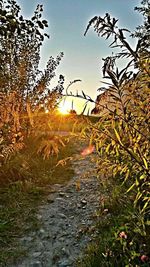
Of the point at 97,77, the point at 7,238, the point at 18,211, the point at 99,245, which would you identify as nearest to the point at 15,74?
the point at 18,211

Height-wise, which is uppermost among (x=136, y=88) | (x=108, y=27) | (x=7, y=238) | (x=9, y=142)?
(x=108, y=27)

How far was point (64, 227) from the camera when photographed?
14.9 feet

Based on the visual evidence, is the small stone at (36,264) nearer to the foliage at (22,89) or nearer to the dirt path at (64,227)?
the dirt path at (64,227)

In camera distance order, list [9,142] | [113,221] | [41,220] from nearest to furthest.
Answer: [113,221], [41,220], [9,142]

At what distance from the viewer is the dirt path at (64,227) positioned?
3.84m

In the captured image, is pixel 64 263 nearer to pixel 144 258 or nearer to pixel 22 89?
pixel 144 258

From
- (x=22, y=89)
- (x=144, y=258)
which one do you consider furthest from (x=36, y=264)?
(x=22, y=89)

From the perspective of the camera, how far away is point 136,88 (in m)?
2.68

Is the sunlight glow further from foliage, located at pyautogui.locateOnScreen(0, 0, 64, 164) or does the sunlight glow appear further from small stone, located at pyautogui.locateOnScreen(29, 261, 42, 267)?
foliage, located at pyautogui.locateOnScreen(0, 0, 64, 164)

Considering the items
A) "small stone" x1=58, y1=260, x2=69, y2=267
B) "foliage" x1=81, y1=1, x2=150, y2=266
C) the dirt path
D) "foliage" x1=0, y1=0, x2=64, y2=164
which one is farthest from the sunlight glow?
"foliage" x1=0, y1=0, x2=64, y2=164

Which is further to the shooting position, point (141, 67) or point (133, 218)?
point (133, 218)

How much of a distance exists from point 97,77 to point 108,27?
1.09ft

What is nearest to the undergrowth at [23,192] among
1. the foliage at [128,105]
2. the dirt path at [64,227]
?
the dirt path at [64,227]

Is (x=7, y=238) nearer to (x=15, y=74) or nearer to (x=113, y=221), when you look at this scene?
(x=113, y=221)
